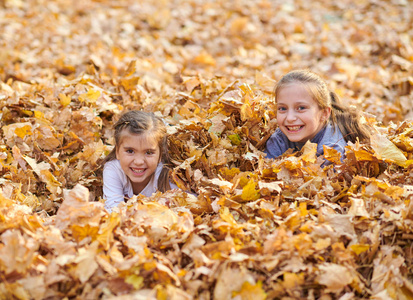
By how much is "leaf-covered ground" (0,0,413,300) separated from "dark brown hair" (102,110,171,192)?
11cm

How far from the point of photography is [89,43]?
236 inches

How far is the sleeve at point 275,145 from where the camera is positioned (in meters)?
3.02

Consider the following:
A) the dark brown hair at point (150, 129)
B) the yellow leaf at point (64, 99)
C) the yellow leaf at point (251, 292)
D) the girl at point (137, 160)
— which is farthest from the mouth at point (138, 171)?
the yellow leaf at point (251, 292)

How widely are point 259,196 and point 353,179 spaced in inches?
23.0

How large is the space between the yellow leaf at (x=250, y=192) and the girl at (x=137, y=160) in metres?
0.76

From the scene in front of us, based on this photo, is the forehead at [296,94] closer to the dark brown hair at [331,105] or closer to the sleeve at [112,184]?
the dark brown hair at [331,105]

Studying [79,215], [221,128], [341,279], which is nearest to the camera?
[341,279]

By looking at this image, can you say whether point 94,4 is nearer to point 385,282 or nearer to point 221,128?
point 221,128

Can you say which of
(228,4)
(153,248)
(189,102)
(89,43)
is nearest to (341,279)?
(153,248)

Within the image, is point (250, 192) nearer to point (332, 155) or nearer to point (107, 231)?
point (332, 155)

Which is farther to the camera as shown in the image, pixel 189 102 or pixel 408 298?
pixel 189 102

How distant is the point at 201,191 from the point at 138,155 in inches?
27.8

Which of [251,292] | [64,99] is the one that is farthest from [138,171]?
[251,292]

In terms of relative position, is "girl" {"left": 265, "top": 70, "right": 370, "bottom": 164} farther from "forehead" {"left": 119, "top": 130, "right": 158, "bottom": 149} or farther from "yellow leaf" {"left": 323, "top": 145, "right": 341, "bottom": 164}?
"forehead" {"left": 119, "top": 130, "right": 158, "bottom": 149}
